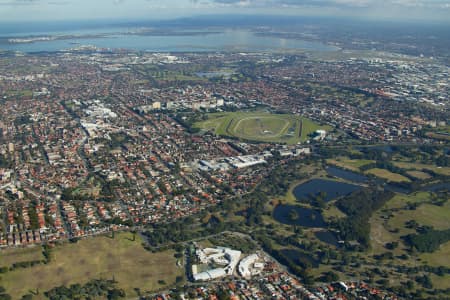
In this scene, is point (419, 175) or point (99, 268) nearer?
point (99, 268)

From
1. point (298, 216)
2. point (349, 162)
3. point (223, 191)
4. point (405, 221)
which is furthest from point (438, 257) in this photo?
point (349, 162)

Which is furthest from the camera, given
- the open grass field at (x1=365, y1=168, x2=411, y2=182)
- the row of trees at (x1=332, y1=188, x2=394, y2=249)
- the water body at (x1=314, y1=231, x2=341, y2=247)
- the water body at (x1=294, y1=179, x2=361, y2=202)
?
the open grass field at (x1=365, y1=168, x2=411, y2=182)

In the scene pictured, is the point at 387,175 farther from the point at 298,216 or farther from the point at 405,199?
the point at 298,216

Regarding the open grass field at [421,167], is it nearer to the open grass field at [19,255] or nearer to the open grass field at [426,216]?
the open grass field at [426,216]

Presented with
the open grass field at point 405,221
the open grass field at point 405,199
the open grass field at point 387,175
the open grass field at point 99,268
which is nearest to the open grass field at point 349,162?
the open grass field at point 387,175

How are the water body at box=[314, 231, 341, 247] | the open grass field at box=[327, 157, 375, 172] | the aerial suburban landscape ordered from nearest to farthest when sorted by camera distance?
the aerial suburban landscape
the water body at box=[314, 231, 341, 247]
the open grass field at box=[327, 157, 375, 172]

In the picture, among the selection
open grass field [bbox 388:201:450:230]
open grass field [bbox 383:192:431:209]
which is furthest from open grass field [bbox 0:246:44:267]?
open grass field [bbox 383:192:431:209]

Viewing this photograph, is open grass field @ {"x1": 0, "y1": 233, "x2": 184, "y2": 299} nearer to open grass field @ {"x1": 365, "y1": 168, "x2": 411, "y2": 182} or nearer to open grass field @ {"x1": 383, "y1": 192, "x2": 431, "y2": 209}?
open grass field @ {"x1": 383, "y1": 192, "x2": 431, "y2": 209}
